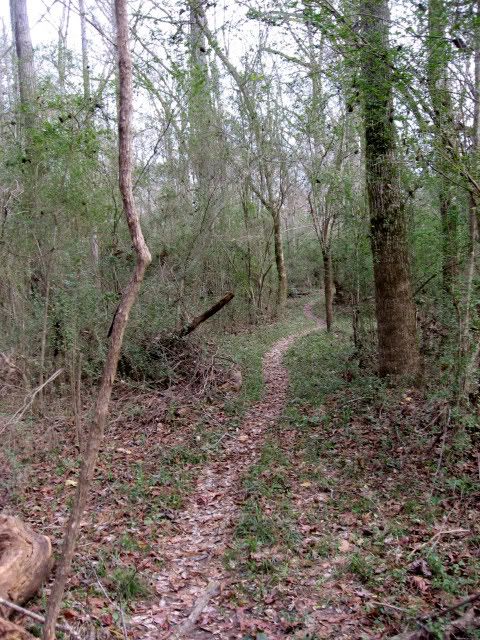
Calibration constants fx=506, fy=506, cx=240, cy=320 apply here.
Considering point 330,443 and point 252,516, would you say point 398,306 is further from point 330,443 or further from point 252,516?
point 252,516

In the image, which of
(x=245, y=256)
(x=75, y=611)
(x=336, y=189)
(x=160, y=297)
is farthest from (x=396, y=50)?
(x=245, y=256)

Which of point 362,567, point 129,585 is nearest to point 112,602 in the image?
point 129,585

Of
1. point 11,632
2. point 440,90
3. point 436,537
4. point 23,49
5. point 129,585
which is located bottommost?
point 129,585

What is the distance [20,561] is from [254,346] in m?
12.9

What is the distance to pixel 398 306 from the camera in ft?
29.2

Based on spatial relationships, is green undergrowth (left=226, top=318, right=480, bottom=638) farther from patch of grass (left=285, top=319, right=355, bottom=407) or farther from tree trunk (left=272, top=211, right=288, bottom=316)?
tree trunk (left=272, top=211, right=288, bottom=316)

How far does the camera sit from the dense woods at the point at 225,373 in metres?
4.30

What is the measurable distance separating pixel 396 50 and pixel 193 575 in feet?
20.1

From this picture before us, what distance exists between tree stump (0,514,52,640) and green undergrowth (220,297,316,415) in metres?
5.45

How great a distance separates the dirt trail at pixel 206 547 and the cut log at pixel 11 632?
0.93 m

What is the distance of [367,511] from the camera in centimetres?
567

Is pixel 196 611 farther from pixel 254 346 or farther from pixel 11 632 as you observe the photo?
pixel 254 346

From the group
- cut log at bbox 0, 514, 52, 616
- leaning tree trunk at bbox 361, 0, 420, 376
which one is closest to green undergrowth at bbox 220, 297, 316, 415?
leaning tree trunk at bbox 361, 0, 420, 376

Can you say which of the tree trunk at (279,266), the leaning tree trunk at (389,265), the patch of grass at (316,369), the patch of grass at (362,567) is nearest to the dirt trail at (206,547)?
the patch of grass at (316,369)
